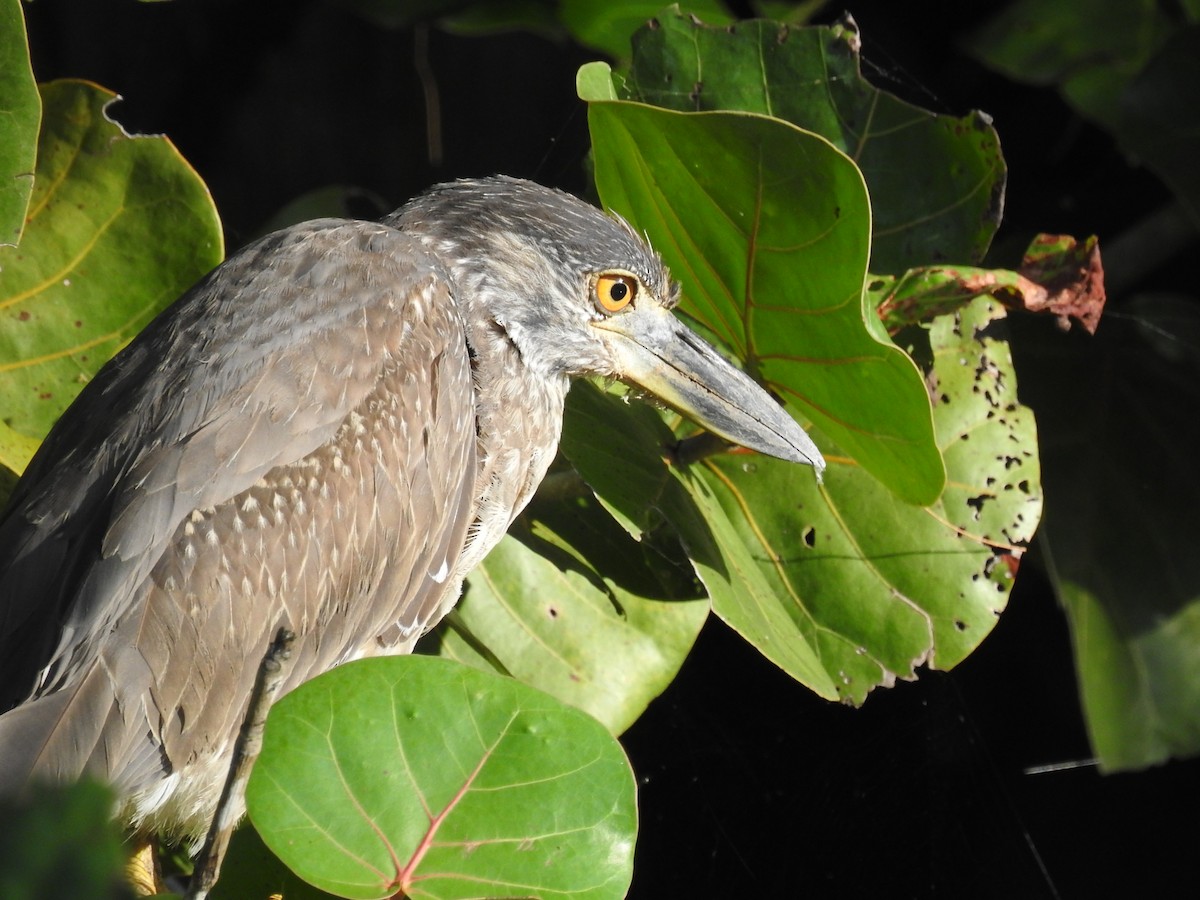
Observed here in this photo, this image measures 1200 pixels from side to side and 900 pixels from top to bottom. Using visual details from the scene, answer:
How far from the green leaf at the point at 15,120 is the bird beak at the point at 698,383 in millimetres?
857

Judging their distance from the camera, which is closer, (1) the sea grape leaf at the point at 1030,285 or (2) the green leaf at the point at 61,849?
(2) the green leaf at the point at 61,849

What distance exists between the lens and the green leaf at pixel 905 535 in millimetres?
1731

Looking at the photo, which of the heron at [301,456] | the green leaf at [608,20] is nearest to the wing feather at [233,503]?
the heron at [301,456]

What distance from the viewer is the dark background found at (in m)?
2.12

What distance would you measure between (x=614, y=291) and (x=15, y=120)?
2.89ft

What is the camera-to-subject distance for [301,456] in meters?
1.54

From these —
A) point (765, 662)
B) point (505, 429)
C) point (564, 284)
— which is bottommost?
point (765, 662)

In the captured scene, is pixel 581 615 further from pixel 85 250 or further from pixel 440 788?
pixel 85 250

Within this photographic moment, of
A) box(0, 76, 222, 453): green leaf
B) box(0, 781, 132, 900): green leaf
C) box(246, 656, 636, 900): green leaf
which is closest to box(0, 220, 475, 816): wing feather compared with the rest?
box(0, 76, 222, 453): green leaf

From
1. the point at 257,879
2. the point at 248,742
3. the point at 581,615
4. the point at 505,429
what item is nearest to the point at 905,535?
the point at 581,615

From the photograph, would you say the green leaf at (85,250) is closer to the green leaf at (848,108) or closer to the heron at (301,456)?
the heron at (301,456)

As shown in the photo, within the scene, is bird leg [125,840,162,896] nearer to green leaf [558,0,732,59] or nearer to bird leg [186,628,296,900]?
bird leg [186,628,296,900]

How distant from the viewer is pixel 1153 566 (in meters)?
2.64

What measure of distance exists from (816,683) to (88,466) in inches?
39.4
